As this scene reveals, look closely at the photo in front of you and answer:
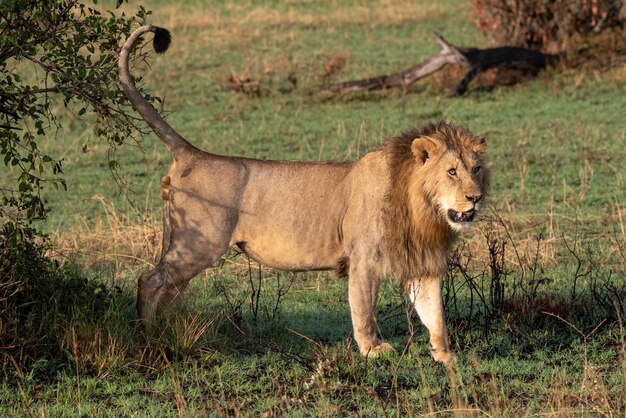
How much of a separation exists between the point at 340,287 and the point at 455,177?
2217mm

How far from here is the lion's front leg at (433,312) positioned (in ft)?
18.3

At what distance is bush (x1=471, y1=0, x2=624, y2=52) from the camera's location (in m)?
15.6

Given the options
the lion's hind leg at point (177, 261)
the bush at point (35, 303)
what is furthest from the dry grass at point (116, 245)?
the lion's hind leg at point (177, 261)

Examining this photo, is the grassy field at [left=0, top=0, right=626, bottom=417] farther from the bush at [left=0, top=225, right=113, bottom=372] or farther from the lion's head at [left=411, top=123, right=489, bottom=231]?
the lion's head at [left=411, top=123, right=489, bottom=231]

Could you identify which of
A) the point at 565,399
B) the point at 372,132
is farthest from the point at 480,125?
the point at 565,399

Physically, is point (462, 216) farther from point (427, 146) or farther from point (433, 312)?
point (433, 312)

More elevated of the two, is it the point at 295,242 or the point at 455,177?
the point at 455,177

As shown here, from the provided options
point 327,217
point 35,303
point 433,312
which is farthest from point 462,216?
point 35,303

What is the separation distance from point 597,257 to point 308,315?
2.31 meters

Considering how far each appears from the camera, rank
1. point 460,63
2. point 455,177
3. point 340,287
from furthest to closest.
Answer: point 460,63, point 340,287, point 455,177

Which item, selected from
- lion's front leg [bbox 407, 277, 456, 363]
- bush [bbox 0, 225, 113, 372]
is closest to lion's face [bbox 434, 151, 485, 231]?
lion's front leg [bbox 407, 277, 456, 363]

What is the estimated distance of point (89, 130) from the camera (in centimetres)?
1345

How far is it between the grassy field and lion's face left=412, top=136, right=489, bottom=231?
581 mm

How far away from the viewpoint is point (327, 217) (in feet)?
18.9
